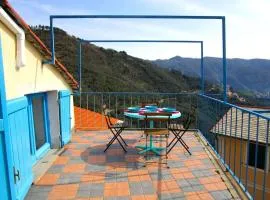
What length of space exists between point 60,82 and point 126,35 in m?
1.88

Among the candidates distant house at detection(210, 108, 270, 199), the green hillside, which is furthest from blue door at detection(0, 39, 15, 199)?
the green hillside

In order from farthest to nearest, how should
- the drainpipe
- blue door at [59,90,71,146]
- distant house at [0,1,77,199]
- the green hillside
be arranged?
the green hillside, blue door at [59,90,71,146], the drainpipe, distant house at [0,1,77,199]

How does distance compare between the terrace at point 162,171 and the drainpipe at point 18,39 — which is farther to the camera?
the terrace at point 162,171

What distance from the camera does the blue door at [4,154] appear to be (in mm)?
2668

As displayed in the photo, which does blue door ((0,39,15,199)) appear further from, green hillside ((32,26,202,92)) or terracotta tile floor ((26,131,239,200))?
A: green hillside ((32,26,202,92))

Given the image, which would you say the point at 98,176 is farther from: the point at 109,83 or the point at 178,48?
the point at 109,83

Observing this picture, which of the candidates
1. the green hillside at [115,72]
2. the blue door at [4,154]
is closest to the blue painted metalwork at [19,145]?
the blue door at [4,154]

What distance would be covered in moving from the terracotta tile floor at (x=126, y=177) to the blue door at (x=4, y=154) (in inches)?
27.8

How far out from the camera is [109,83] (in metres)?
31.0

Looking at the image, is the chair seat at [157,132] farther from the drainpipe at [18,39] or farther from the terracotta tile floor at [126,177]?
the drainpipe at [18,39]

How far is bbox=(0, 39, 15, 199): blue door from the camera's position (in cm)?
267

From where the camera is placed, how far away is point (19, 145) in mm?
3299

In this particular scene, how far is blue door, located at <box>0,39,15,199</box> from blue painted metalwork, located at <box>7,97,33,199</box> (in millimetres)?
216

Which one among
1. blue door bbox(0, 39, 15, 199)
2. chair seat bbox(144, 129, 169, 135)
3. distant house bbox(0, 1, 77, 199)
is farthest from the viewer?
chair seat bbox(144, 129, 169, 135)
